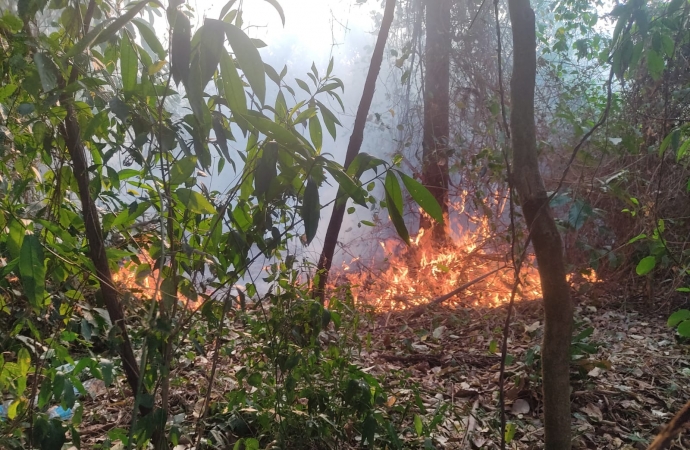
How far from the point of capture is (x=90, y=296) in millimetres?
2016

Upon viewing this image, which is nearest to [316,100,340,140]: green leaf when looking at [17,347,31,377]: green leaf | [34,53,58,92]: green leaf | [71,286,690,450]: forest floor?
[34,53,58,92]: green leaf

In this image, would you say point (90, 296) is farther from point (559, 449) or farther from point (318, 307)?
point (559, 449)

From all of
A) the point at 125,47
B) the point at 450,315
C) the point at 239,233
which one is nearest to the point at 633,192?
the point at 450,315

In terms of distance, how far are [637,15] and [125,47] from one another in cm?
102

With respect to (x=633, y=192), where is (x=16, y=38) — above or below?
below

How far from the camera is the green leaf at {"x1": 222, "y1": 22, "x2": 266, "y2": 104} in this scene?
0.54 metres

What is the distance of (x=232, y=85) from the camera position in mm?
637

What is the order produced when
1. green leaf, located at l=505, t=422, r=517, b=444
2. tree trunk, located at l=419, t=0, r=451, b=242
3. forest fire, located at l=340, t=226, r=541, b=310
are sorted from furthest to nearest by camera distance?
tree trunk, located at l=419, t=0, r=451, b=242, forest fire, located at l=340, t=226, r=541, b=310, green leaf, located at l=505, t=422, r=517, b=444

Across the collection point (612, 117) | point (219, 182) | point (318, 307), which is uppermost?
point (612, 117)

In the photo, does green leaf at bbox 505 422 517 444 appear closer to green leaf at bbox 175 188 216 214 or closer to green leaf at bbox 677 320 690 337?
green leaf at bbox 677 320 690 337

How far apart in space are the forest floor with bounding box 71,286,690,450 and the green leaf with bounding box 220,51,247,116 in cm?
75

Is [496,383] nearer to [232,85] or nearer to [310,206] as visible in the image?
[310,206]

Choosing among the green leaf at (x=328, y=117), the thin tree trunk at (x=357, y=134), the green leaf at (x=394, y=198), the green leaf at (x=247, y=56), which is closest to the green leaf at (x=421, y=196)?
the green leaf at (x=394, y=198)

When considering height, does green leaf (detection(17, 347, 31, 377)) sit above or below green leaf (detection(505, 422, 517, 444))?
above
